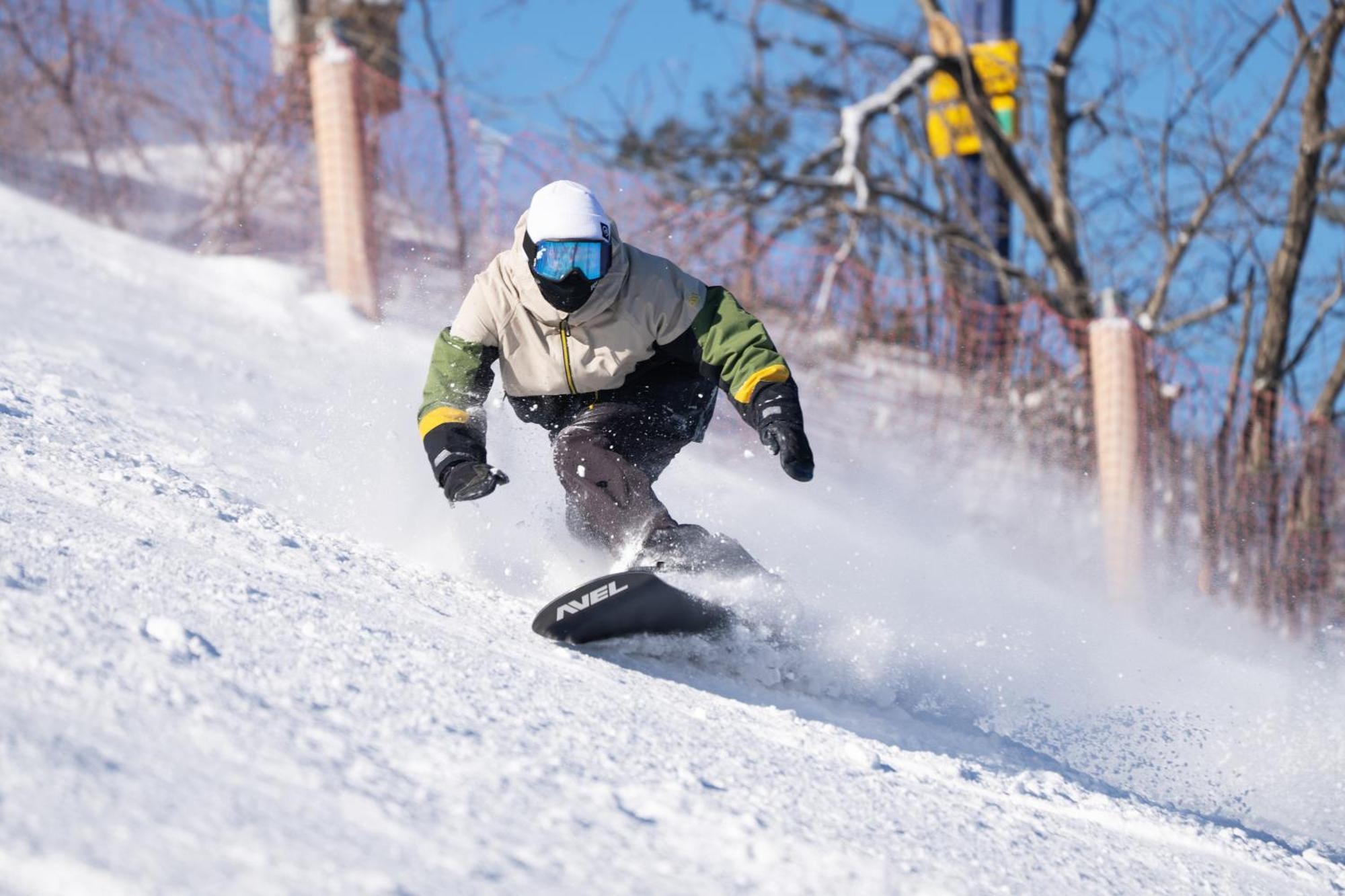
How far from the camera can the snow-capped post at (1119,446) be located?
21.8 feet

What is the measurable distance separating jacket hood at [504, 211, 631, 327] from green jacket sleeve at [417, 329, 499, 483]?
0.63ft

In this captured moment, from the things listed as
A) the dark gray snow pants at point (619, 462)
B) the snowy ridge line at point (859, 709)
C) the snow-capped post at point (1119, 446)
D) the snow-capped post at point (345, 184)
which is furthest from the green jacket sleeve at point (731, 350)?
the snow-capped post at point (345, 184)

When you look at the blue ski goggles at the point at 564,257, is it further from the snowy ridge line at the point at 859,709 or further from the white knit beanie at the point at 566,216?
the snowy ridge line at the point at 859,709

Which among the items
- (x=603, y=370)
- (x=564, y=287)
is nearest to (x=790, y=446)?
(x=603, y=370)

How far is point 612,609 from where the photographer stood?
264 cm

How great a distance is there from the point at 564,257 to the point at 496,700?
1298 mm

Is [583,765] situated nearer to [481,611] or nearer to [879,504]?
[481,611]

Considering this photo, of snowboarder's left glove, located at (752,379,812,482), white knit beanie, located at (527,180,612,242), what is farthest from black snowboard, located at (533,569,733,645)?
white knit beanie, located at (527,180,612,242)

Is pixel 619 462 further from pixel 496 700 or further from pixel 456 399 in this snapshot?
pixel 496 700

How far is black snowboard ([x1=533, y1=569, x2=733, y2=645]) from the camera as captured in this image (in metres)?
2.63

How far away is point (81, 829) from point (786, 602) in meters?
1.96

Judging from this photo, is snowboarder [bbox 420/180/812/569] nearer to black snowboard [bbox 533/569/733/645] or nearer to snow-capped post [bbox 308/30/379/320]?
black snowboard [bbox 533/569/733/645]

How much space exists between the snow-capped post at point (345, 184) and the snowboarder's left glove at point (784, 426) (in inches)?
183

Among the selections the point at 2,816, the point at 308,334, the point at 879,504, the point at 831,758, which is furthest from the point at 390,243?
the point at 2,816
